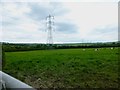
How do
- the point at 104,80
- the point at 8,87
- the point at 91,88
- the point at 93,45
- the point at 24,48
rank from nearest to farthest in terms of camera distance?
the point at 8,87
the point at 91,88
the point at 104,80
the point at 24,48
the point at 93,45

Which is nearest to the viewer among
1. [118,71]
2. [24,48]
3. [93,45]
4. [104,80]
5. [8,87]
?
[8,87]

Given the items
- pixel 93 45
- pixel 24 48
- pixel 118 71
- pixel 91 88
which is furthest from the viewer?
pixel 93 45

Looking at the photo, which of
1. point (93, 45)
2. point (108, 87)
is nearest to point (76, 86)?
point (108, 87)

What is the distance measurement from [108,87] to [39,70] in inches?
153

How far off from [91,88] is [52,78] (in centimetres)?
188

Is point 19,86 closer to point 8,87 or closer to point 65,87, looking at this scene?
point 8,87

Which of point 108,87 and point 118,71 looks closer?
point 108,87

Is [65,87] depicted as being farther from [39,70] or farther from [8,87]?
[8,87]

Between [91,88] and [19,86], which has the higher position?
[19,86]

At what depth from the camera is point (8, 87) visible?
6.16ft

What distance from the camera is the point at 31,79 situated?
32.5 feet

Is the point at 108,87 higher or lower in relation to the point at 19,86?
lower

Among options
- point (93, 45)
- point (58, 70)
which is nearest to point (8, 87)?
point (58, 70)

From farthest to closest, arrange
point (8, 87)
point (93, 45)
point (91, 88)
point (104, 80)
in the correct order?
point (93, 45), point (104, 80), point (91, 88), point (8, 87)
